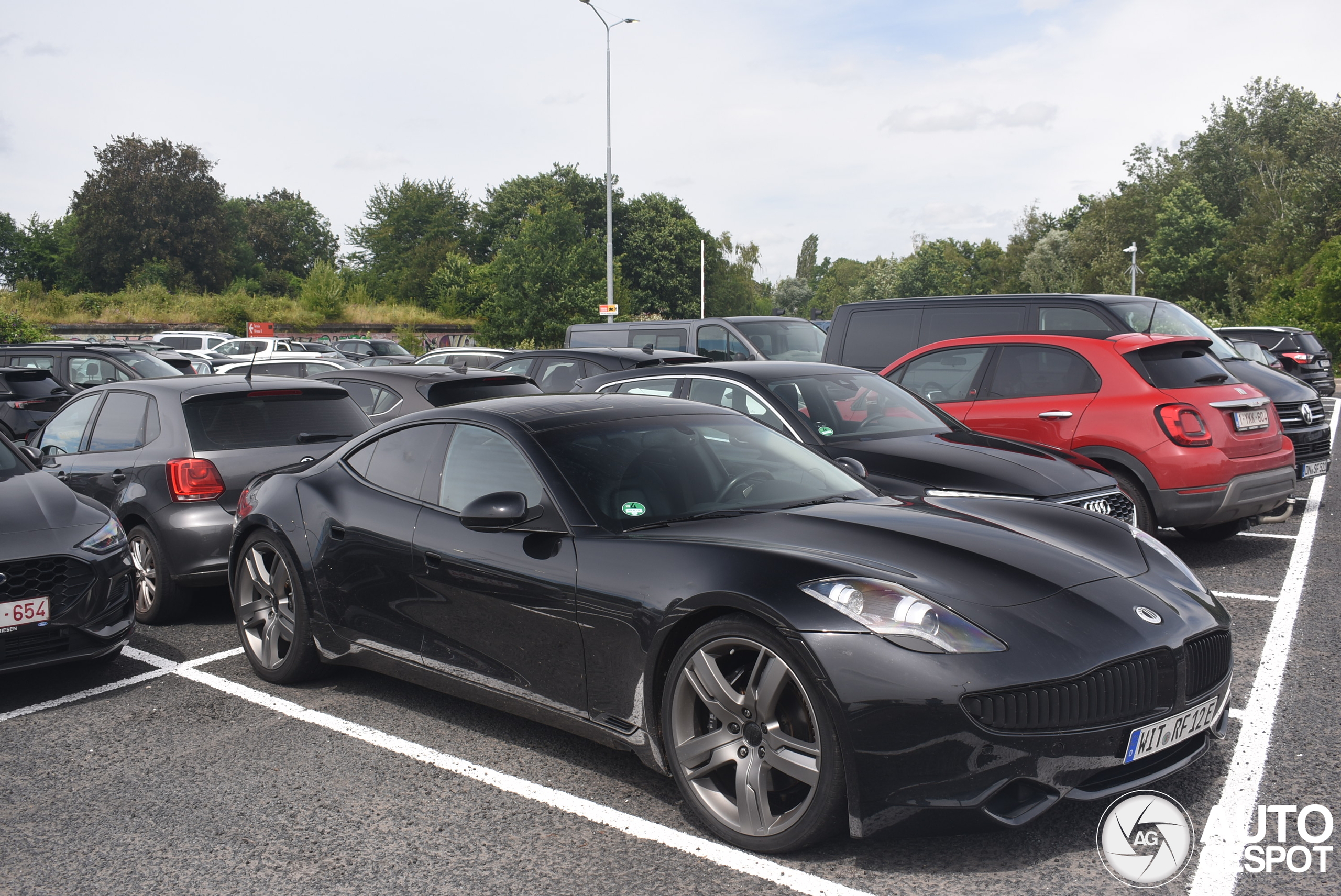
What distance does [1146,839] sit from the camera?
3.24 meters

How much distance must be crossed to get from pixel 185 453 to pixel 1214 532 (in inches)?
292

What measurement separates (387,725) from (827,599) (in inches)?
91.7

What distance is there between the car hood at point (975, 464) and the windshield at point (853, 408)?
140mm

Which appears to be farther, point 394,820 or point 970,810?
point 394,820

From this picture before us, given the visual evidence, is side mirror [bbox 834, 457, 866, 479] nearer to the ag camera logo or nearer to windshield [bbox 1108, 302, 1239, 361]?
the ag camera logo

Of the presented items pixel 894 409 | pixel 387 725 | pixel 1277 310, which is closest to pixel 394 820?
pixel 387 725

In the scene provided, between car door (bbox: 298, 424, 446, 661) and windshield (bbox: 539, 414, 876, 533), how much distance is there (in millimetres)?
808

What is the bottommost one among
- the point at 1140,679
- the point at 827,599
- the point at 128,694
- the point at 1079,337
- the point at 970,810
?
the point at 128,694

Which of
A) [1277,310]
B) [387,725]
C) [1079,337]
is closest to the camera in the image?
[387,725]

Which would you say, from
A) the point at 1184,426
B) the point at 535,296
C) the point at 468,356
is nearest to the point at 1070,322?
the point at 1184,426

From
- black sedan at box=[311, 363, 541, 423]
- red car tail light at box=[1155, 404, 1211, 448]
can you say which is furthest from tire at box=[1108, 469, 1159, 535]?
black sedan at box=[311, 363, 541, 423]

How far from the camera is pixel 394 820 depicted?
3582 mm

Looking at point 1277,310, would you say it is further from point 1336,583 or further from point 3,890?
point 3,890

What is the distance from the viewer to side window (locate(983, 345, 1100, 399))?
26.0 feet
